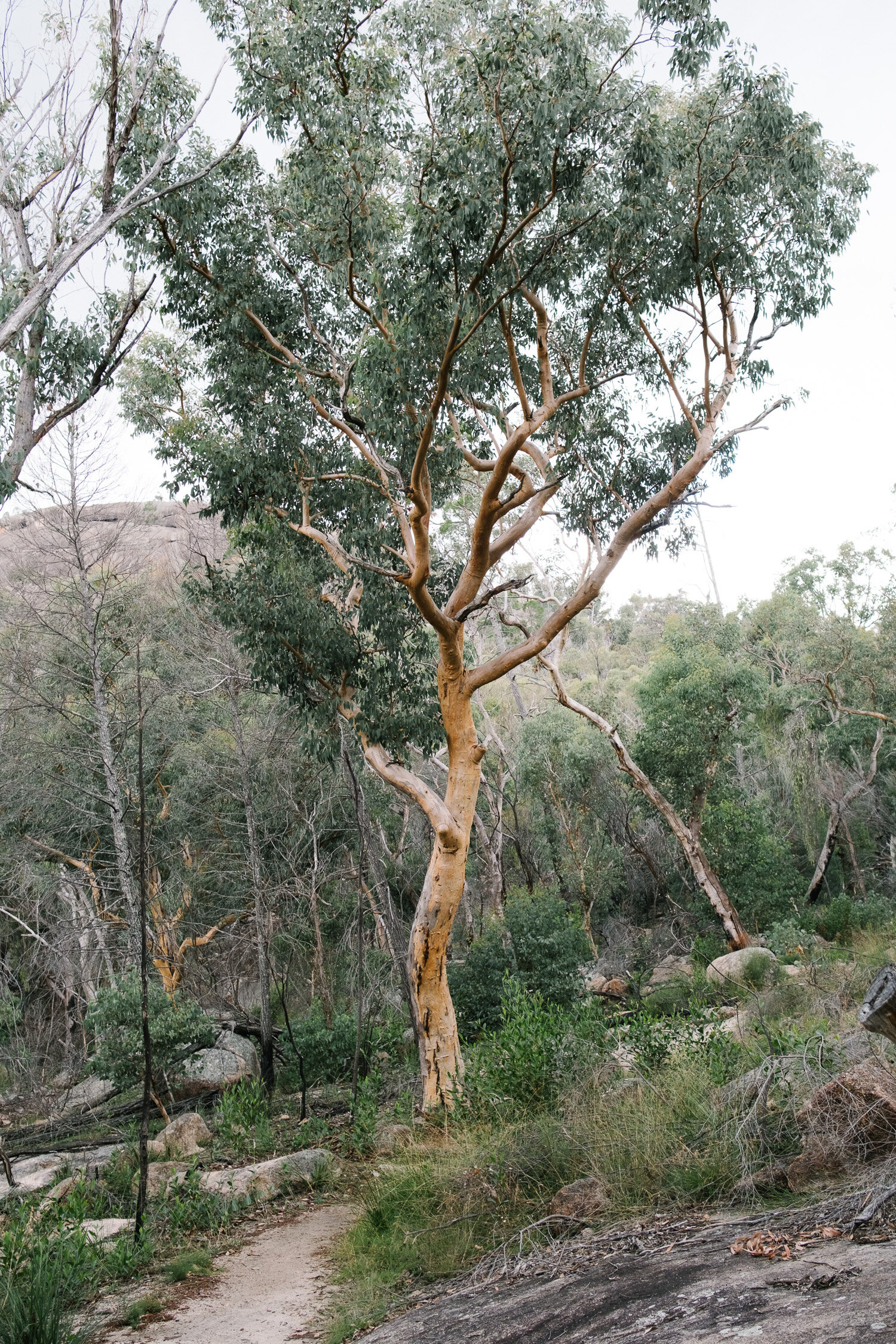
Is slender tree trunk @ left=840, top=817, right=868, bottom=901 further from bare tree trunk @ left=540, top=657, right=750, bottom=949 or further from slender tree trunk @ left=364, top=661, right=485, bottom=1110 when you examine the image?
slender tree trunk @ left=364, top=661, right=485, bottom=1110

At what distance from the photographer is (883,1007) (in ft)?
12.1

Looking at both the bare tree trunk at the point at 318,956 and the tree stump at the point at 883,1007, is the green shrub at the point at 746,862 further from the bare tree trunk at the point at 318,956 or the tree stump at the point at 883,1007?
the tree stump at the point at 883,1007

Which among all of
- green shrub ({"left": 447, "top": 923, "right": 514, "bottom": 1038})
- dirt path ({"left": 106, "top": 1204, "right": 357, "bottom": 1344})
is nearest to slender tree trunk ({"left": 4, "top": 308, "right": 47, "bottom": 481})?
dirt path ({"left": 106, "top": 1204, "right": 357, "bottom": 1344})

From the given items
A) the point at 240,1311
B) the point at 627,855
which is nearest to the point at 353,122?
the point at 240,1311

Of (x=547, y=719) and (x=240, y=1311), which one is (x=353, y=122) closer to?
(x=240, y=1311)

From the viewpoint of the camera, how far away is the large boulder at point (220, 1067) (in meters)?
13.8

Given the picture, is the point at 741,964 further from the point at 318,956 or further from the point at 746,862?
the point at 318,956

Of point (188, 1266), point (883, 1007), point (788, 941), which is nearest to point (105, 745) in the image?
point (188, 1266)

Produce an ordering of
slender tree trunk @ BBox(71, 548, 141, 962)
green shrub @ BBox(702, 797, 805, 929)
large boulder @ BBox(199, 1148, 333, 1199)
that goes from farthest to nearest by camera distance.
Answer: green shrub @ BBox(702, 797, 805, 929) < slender tree trunk @ BBox(71, 548, 141, 962) < large boulder @ BBox(199, 1148, 333, 1199)

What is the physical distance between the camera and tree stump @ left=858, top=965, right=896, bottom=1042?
3.69m

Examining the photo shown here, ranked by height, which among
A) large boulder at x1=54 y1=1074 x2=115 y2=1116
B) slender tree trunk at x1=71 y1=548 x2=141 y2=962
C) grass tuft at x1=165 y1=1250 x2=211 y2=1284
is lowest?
large boulder at x1=54 y1=1074 x2=115 y2=1116

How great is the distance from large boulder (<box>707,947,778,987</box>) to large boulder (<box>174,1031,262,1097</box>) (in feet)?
23.2

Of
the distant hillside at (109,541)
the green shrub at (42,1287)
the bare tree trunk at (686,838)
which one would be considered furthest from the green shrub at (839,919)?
the green shrub at (42,1287)

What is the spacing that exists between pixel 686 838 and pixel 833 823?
3.56 metres
